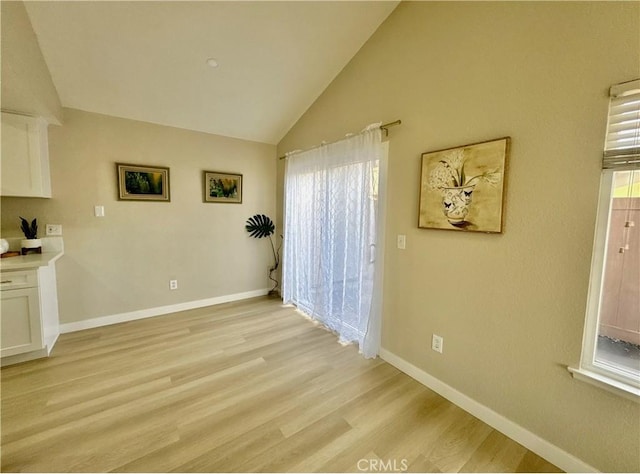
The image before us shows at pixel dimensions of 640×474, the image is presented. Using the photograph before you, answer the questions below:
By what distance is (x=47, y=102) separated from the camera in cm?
232

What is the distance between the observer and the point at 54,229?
8.98 feet

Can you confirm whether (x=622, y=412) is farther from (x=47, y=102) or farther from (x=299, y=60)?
(x=47, y=102)

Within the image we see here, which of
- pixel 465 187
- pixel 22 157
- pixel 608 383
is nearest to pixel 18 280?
pixel 22 157

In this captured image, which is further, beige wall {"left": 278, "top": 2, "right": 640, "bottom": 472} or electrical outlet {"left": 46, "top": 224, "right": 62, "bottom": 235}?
electrical outlet {"left": 46, "top": 224, "right": 62, "bottom": 235}

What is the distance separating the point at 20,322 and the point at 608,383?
4026 mm

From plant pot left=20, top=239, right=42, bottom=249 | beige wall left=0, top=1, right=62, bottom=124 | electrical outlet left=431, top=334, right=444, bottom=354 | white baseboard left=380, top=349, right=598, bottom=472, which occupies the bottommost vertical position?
white baseboard left=380, top=349, right=598, bottom=472

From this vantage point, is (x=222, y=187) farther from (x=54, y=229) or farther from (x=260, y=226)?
(x=54, y=229)

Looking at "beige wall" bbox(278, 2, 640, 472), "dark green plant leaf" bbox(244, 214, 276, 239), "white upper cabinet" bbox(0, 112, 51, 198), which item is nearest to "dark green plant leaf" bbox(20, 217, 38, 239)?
"white upper cabinet" bbox(0, 112, 51, 198)

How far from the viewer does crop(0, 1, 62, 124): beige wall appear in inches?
66.3

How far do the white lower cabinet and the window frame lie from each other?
3863 mm

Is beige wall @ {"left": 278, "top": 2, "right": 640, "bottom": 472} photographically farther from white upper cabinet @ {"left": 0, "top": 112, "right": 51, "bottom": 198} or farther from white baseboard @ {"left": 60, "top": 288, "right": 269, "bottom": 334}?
white upper cabinet @ {"left": 0, "top": 112, "right": 51, "bottom": 198}

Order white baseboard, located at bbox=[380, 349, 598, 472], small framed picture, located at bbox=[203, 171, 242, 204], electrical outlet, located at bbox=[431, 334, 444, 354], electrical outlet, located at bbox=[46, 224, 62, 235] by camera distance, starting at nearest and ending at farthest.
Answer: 1. white baseboard, located at bbox=[380, 349, 598, 472]
2. electrical outlet, located at bbox=[431, 334, 444, 354]
3. electrical outlet, located at bbox=[46, 224, 62, 235]
4. small framed picture, located at bbox=[203, 171, 242, 204]

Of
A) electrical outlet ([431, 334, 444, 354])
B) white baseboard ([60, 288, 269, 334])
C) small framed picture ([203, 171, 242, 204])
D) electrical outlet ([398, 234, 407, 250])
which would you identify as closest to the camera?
electrical outlet ([431, 334, 444, 354])

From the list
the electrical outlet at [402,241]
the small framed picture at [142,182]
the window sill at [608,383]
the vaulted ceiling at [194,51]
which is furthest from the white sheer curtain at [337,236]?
the small framed picture at [142,182]
